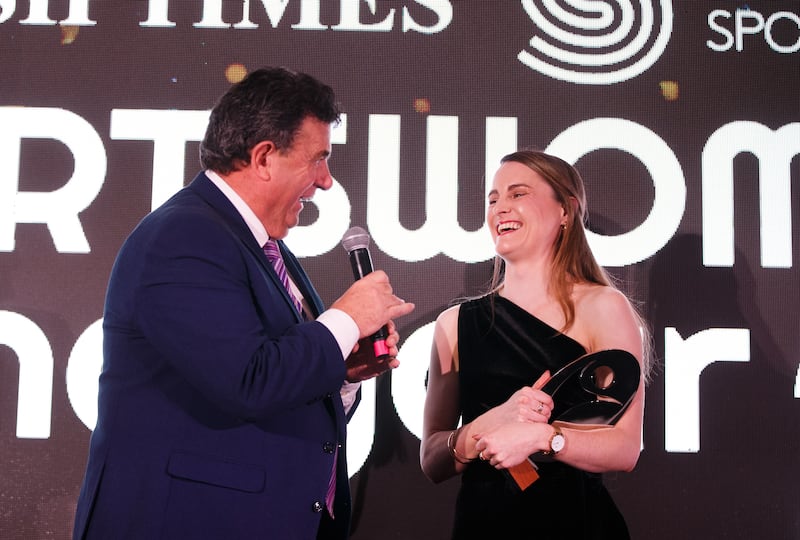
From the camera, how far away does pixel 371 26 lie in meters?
3.35

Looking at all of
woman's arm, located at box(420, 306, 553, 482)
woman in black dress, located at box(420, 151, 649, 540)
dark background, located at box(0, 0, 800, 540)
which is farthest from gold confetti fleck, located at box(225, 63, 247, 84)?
woman's arm, located at box(420, 306, 553, 482)

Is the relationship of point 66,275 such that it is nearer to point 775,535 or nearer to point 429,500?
point 429,500

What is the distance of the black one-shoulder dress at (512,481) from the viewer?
2.18 m

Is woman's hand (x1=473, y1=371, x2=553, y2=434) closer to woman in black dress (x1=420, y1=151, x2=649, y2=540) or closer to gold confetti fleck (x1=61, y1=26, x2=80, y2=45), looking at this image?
woman in black dress (x1=420, y1=151, x2=649, y2=540)

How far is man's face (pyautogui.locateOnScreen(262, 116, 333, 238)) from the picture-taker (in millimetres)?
1853

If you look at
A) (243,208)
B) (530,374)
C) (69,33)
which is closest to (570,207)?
(530,374)

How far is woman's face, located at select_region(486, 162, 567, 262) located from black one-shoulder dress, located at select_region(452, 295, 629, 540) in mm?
172

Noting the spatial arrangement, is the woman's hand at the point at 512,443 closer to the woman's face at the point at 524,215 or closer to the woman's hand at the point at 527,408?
the woman's hand at the point at 527,408

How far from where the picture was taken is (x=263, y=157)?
1.84 metres

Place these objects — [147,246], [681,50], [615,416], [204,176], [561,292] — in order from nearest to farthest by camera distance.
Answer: [147,246], [204,176], [615,416], [561,292], [681,50]

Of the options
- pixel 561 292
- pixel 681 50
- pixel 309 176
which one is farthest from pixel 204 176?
pixel 681 50

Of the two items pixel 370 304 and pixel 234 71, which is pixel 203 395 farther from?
pixel 234 71

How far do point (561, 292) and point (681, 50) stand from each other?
60.0 inches

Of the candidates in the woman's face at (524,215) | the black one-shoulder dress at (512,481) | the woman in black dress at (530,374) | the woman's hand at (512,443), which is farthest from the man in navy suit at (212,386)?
the woman's face at (524,215)
